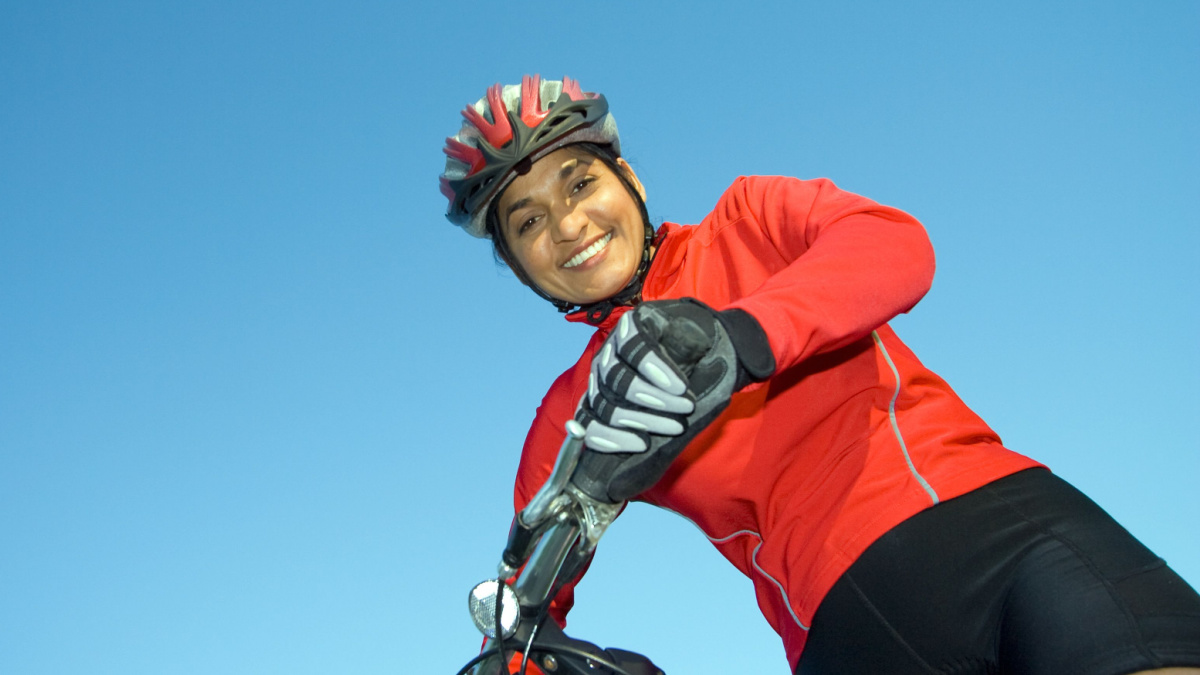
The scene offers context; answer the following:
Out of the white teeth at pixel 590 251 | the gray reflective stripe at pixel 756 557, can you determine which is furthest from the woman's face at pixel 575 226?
the gray reflective stripe at pixel 756 557

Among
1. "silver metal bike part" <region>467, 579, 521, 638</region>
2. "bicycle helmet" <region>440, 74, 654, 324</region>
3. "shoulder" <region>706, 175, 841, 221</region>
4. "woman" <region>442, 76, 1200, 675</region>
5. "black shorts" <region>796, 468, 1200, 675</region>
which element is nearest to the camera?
Result: "woman" <region>442, 76, 1200, 675</region>

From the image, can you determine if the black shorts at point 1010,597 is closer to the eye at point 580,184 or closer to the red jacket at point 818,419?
the red jacket at point 818,419

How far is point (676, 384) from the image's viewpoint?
82.9 inches

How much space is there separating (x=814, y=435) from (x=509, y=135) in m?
1.77

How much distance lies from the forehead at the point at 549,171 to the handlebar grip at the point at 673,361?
1.94 m

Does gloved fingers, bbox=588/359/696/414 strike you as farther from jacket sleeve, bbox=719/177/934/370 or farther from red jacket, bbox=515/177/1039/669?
red jacket, bbox=515/177/1039/669

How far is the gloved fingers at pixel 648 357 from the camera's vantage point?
6.86 feet

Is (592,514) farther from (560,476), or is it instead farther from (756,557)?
(756,557)

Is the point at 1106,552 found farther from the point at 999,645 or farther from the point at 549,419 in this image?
the point at 549,419

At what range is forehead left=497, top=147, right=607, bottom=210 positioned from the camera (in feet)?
13.1

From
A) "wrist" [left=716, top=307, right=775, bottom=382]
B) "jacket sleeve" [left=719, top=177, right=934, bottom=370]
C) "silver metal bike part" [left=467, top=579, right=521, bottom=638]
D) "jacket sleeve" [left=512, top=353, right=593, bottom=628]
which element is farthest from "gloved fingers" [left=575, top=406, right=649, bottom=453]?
"jacket sleeve" [left=512, top=353, right=593, bottom=628]

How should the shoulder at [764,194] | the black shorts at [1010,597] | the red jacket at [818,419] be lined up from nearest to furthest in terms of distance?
1. the black shorts at [1010,597]
2. the red jacket at [818,419]
3. the shoulder at [764,194]

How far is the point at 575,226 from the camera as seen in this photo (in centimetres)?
387

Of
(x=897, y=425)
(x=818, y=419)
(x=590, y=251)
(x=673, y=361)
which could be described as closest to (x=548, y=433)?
(x=590, y=251)
